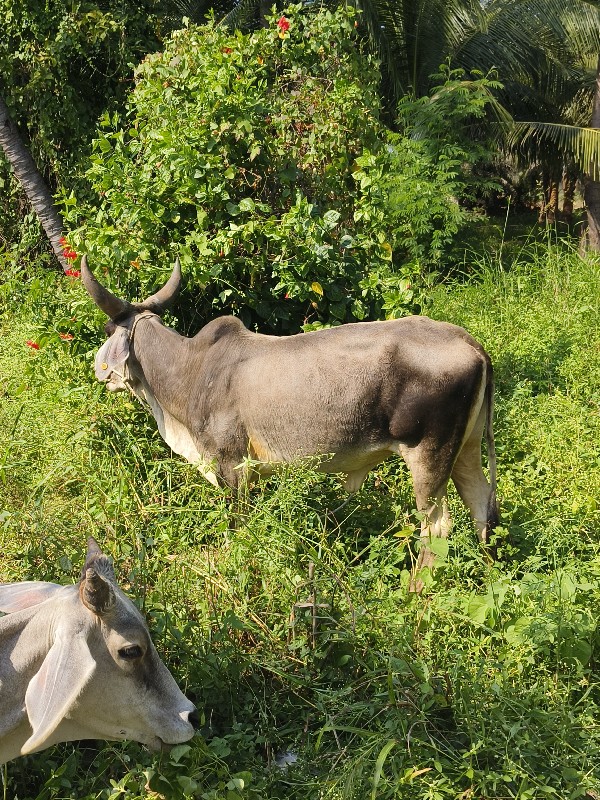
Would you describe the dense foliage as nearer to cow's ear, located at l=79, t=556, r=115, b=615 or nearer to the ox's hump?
the ox's hump

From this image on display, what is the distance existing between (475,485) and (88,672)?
108 inches

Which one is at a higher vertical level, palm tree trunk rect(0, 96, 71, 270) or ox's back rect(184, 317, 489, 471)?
palm tree trunk rect(0, 96, 71, 270)

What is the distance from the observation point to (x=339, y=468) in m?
4.51

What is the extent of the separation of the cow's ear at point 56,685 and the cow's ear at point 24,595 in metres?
0.32

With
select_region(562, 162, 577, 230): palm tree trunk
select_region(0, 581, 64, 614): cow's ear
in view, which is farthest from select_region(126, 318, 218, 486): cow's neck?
select_region(562, 162, 577, 230): palm tree trunk

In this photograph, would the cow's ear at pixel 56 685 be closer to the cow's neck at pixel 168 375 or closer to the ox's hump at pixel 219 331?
the cow's neck at pixel 168 375

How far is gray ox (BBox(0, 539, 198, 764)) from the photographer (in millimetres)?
2352

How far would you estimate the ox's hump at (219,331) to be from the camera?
485 centimetres

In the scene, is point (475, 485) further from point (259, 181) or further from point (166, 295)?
point (259, 181)

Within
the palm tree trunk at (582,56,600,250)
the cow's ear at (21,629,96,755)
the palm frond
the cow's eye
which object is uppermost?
the cow's ear at (21,629,96,755)

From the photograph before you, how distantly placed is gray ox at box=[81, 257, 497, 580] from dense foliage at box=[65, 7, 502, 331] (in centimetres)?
71

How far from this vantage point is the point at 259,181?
19.1 ft

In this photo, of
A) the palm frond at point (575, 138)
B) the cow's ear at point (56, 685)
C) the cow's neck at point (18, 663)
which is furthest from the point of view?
the palm frond at point (575, 138)

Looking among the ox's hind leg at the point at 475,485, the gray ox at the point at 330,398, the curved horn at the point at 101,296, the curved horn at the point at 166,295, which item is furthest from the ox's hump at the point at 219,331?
the ox's hind leg at the point at 475,485
